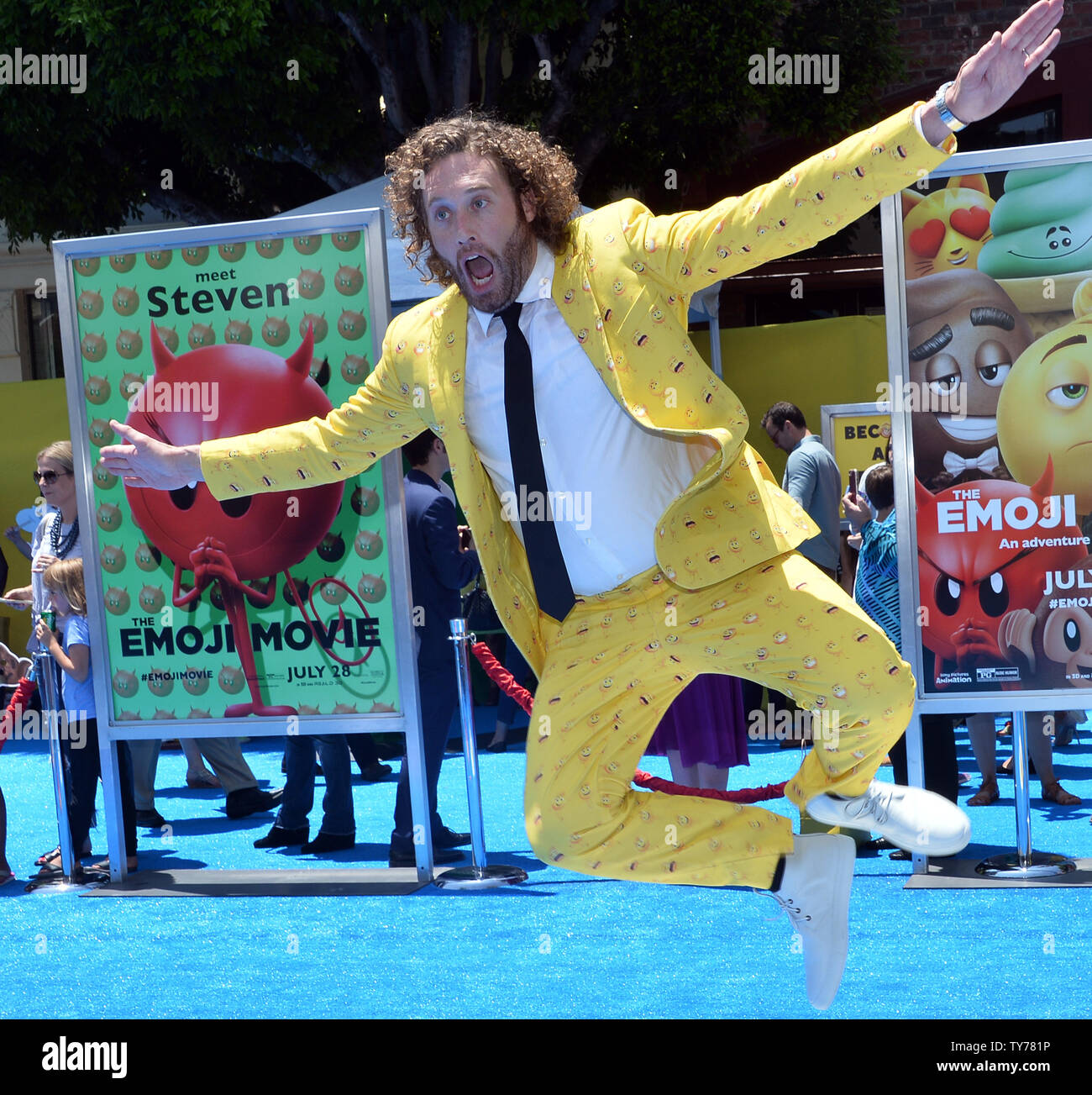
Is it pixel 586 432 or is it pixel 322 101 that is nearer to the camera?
pixel 586 432

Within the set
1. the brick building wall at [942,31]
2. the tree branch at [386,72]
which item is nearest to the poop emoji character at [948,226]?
the tree branch at [386,72]

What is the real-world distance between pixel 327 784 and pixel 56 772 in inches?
48.8

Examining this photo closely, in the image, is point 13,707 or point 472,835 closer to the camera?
point 472,835

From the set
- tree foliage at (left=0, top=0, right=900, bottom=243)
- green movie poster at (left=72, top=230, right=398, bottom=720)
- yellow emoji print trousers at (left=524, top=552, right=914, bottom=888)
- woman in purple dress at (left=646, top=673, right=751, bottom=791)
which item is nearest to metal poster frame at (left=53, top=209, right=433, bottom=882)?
green movie poster at (left=72, top=230, right=398, bottom=720)

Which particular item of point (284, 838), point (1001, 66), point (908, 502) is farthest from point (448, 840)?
point (1001, 66)

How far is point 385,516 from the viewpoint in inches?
229

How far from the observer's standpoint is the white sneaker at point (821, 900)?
10.9 ft

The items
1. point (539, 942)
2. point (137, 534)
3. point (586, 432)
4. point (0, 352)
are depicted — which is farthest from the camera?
point (0, 352)

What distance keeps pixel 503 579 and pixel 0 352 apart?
14.2 metres

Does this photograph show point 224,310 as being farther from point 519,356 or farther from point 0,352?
point 0,352

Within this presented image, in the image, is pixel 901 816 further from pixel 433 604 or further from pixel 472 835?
pixel 433 604

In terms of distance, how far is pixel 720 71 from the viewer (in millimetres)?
12102

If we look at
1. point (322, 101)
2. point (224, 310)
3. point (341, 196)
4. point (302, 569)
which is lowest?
point (302, 569)

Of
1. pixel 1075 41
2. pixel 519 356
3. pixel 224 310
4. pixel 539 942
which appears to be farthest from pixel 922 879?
pixel 1075 41
